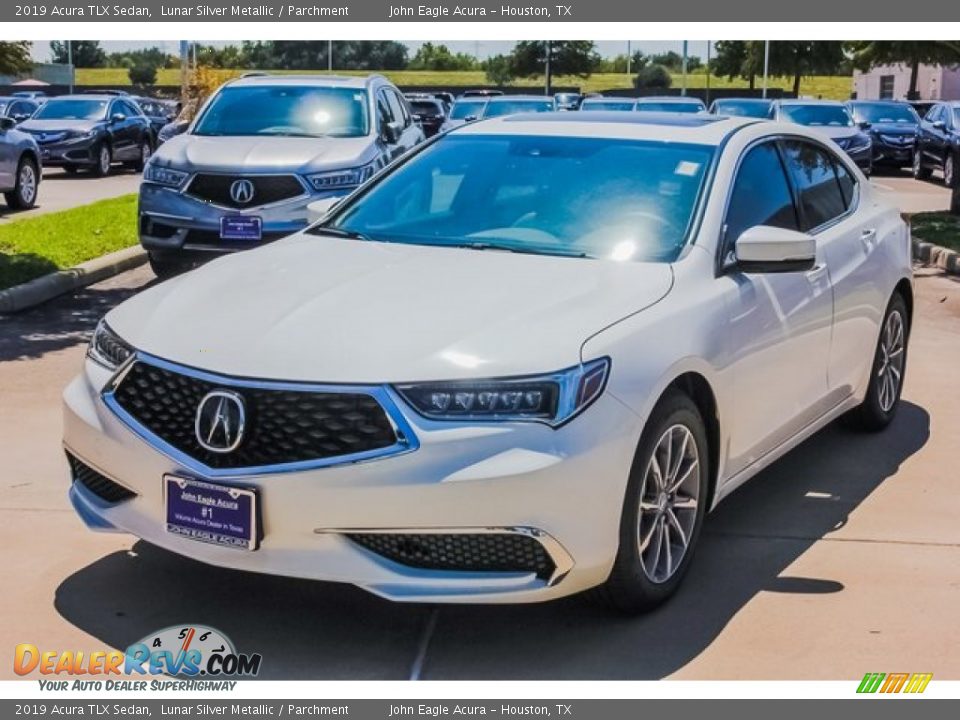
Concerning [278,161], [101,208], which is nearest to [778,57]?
[101,208]

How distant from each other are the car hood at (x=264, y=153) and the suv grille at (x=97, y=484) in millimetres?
6656

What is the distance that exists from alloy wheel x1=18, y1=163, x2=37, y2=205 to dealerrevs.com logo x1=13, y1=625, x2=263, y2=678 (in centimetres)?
1506

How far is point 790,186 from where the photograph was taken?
20.2ft

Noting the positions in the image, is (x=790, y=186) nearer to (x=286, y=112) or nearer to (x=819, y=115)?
(x=286, y=112)

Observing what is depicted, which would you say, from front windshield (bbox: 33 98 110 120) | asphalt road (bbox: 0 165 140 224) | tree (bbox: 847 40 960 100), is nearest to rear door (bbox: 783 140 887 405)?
asphalt road (bbox: 0 165 140 224)

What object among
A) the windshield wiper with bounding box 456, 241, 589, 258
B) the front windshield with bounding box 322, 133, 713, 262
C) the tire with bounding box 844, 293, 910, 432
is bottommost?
the tire with bounding box 844, 293, 910, 432

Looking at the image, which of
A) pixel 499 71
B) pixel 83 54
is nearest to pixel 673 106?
pixel 499 71

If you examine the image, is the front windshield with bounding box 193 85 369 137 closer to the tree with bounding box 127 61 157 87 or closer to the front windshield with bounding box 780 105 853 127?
the front windshield with bounding box 780 105 853 127

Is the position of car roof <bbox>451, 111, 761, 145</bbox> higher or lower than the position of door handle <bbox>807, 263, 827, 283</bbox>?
higher

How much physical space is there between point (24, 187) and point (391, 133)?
7.77m

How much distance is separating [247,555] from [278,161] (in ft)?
24.6

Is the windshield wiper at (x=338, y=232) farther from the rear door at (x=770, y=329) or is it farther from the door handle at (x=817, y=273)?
the door handle at (x=817, y=273)

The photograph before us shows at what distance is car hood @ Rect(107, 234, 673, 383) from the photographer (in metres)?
4.26

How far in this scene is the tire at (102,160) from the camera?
86.1ft
